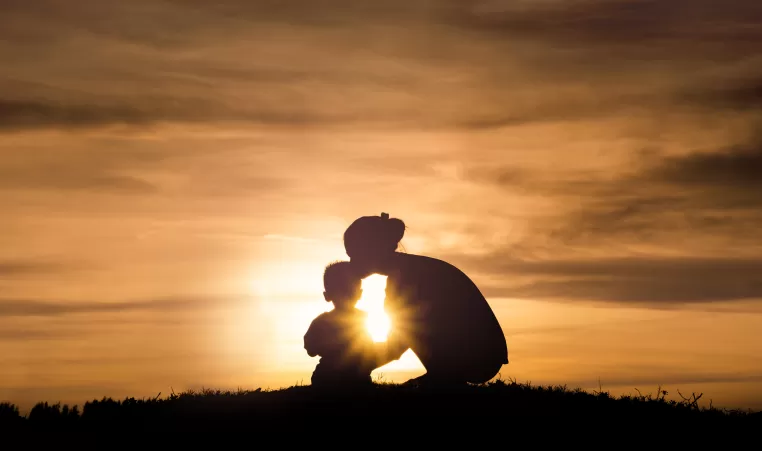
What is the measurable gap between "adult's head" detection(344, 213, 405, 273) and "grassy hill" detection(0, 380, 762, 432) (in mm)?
2479

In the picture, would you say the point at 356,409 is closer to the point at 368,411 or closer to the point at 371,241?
the point at 368,411

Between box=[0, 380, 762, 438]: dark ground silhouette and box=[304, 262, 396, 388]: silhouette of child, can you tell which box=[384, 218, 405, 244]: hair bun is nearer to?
box=[304, 262, 396, 388]: silhouette of child

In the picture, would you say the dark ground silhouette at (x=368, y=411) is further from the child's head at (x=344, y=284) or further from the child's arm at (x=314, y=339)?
the child's head at (x=344, y=284)

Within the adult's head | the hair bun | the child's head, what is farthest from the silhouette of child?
the hair bun

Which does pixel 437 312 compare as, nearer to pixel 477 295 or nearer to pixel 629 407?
pixel 477 295

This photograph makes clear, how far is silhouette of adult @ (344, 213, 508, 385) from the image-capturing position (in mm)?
19391

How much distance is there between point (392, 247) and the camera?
19594 mm

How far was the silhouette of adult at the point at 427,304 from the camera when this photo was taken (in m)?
19.4

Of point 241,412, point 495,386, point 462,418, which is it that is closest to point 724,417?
point 495,386

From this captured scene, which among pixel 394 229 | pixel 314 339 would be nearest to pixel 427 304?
pixel 394 229

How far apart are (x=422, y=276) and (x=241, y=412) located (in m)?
4.40

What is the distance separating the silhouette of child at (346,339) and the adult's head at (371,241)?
0.30m

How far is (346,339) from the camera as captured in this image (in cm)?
1961

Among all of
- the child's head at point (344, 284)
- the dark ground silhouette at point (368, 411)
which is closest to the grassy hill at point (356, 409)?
the dark ground silhouette at point (368, 411)
